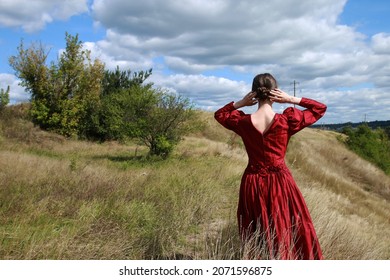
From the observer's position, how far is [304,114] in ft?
12.1

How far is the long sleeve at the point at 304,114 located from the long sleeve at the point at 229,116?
445 millimetres

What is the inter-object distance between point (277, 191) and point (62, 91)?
88.1ft

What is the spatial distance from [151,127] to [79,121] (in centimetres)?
1402

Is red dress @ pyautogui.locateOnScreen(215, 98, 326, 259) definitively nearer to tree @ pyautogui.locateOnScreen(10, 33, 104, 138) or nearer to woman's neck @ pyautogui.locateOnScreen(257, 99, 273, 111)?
woman's neck @ pyautogui.locateOnScreen(257, 99, 273, 111)

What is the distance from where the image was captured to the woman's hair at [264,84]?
3549 millimetres

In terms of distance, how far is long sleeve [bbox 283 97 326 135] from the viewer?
3.64 meters

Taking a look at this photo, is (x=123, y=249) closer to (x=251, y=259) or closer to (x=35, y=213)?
(x=251, y=259)

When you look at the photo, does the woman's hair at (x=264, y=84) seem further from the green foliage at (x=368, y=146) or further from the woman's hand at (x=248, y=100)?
the green foliage at (x=368, y=146)

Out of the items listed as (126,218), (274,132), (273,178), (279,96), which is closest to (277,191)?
(273,178)

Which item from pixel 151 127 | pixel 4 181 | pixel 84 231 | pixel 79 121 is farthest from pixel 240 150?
pixel 84 231

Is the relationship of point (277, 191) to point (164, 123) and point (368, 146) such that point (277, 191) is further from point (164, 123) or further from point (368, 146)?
point (368, 146)

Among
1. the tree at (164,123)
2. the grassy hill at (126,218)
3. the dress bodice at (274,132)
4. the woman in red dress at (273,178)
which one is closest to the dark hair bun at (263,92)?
the woman in red dress at (273,178)

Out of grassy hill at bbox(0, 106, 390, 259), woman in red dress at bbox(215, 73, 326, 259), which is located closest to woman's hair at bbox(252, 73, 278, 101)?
woman in red dress at bbox(215, 73, 326, 259)

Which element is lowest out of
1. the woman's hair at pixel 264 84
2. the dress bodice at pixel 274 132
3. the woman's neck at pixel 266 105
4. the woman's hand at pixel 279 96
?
the dress bodice at pixel 274 132
